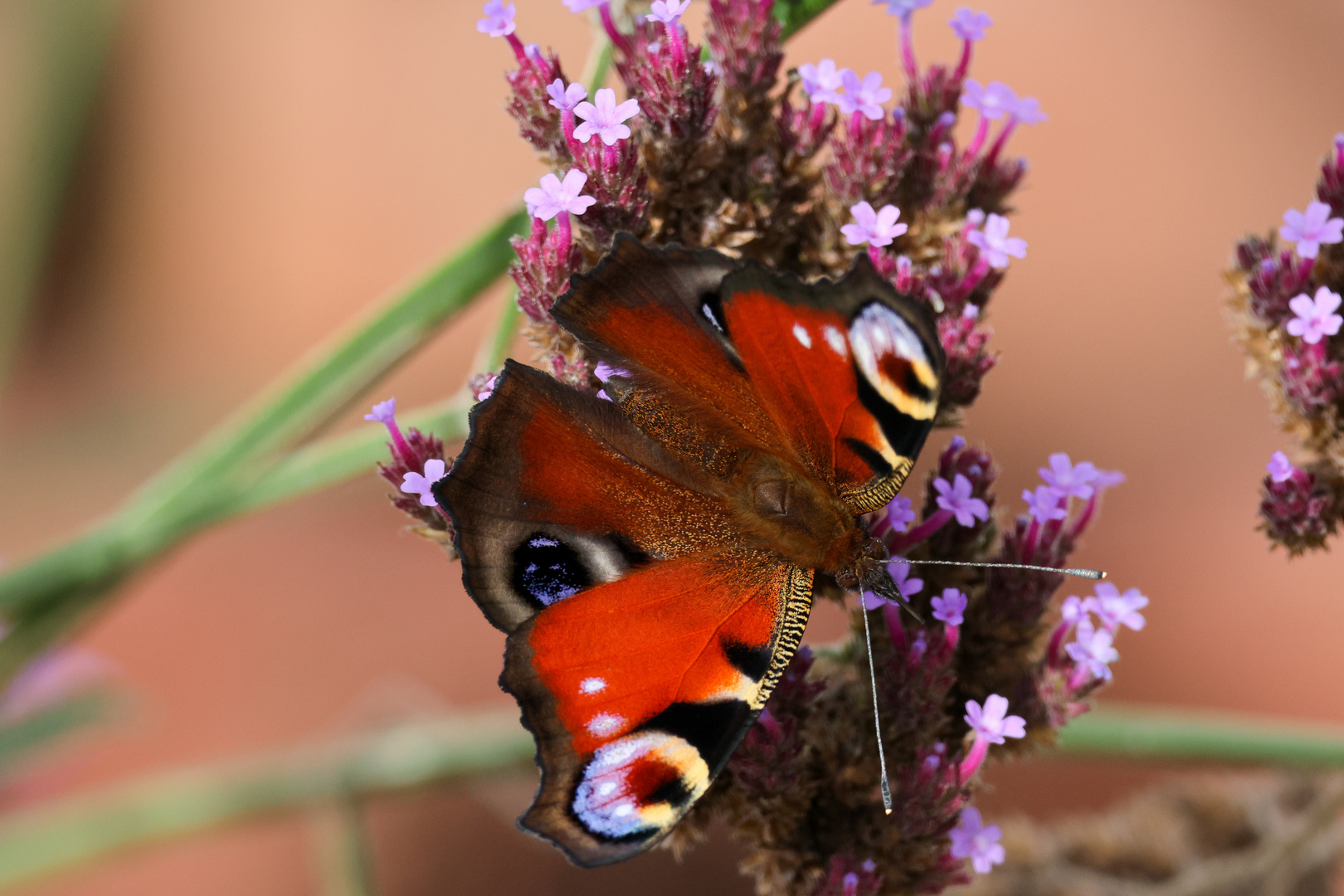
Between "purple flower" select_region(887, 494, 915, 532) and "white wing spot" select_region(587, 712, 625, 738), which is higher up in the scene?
"purple flower" select_region(887, 494, 915, 532)

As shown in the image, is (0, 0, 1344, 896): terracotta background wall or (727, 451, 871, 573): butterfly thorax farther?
(0, 0, 1344, 896): terracotta background wall

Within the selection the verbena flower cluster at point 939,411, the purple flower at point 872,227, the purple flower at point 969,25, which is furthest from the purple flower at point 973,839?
the purple flower at point 969,25

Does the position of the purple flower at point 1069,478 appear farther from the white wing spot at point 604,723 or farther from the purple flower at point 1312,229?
the white wing spot at point 604,723

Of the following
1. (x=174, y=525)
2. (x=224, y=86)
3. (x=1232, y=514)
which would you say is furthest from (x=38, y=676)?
(x=1232, y=514)

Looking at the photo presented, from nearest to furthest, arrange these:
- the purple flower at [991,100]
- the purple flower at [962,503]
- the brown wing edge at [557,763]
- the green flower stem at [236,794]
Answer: the brown wing edge at [557,763] < the purple flower at [962,503] < the purple flower at [991,100] < the green flower stem at [236,794]

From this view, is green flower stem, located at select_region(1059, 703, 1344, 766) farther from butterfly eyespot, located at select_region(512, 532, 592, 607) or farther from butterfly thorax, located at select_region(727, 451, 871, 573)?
butterfly eyespot, located at select_region(512, 532, 592, 607)

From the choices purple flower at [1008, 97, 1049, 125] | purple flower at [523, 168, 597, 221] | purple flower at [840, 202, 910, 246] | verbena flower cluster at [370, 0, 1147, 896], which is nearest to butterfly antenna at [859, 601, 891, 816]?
verbena flower cluster at [370, 0, 1147, 896]
